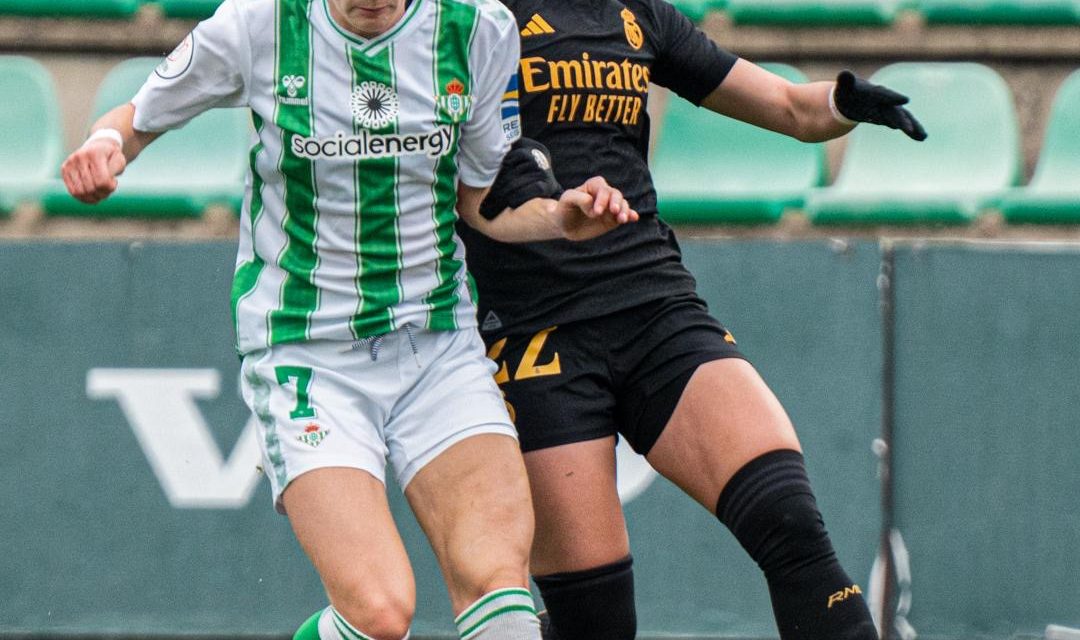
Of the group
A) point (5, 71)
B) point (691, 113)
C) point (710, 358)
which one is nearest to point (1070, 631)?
point (710, 358)

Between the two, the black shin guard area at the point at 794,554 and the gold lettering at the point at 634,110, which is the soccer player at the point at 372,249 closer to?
the gold lettering at the point at 634,110

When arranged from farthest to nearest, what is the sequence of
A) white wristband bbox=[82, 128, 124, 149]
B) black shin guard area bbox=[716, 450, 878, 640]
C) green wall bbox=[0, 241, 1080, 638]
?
1. green wall bbox=[0, 241, 1080, 638]
2. black shin guard area bbox=[716, 450, 878, 640]
3. white wristband bbox=[82, 128, 124, 149]

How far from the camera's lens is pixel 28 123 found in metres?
6.97

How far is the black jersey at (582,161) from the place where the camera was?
12.2 feet

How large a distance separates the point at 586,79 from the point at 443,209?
1.57 ft

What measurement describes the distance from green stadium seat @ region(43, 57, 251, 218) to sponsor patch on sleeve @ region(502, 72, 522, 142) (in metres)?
3.17

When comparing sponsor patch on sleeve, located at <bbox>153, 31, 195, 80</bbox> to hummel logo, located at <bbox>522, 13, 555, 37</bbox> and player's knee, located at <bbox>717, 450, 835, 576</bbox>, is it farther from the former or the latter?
player's knee, located at <bbox>717, 450, 835, 576</bbox>

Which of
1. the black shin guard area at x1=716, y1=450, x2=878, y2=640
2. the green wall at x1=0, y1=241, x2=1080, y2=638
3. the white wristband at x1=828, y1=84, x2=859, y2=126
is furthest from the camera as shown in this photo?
the green wall at x1=0, y1=241, x2=1080, y2=638

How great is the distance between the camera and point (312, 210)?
11.2 ft

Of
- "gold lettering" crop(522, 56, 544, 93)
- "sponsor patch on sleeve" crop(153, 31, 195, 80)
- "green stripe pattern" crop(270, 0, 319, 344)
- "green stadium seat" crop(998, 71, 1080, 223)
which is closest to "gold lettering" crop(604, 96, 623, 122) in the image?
"gold lettering" crop(522, 56, 544, 93)

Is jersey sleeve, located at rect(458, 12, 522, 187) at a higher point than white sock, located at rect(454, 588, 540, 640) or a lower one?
higher

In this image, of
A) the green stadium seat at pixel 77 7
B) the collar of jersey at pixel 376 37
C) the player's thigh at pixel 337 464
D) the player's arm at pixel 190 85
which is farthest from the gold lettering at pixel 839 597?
the green stadium seat at pixel 77 7

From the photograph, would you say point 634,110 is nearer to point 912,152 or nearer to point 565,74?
point 565,74

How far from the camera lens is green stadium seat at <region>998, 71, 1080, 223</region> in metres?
6.57
